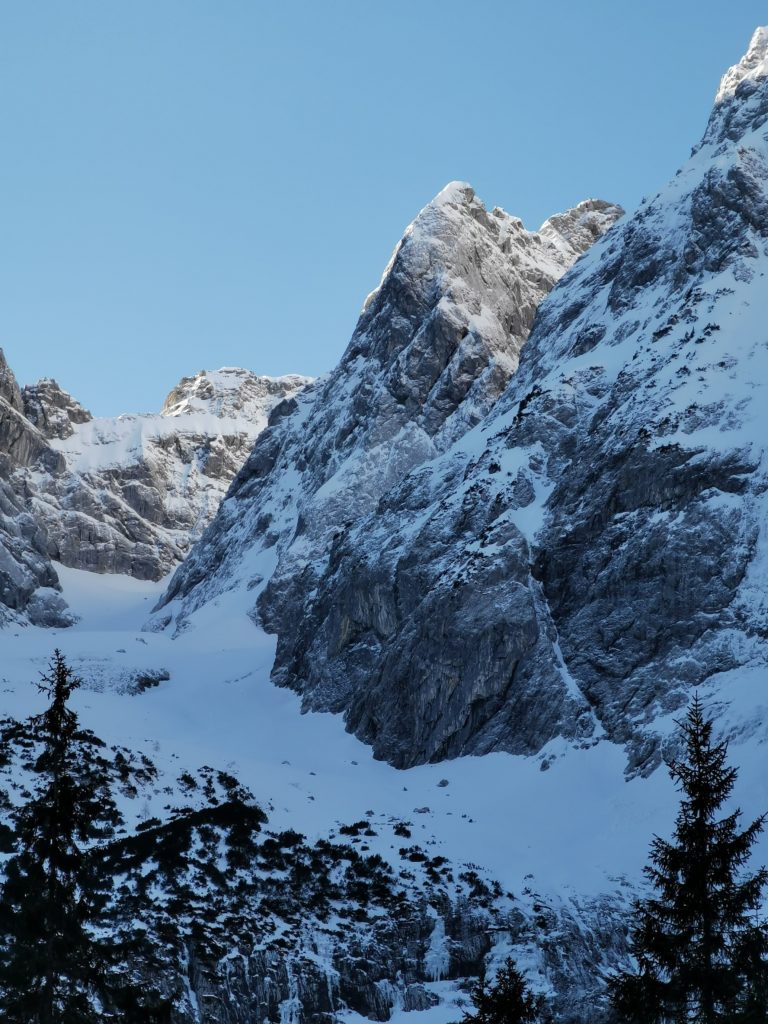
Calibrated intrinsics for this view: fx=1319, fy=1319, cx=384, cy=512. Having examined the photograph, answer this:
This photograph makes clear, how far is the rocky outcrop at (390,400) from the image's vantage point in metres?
121

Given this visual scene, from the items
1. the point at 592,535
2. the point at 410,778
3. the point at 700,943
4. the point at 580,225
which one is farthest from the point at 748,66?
the point at 700,943

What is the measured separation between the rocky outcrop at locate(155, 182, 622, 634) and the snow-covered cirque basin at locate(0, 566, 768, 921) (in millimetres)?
15680

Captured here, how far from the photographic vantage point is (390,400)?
12788cm

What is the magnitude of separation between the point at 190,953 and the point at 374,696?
126ft

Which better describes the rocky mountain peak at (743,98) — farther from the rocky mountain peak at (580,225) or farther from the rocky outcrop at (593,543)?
the rocky mountain peak at (580,225)

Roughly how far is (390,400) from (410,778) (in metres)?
59.9

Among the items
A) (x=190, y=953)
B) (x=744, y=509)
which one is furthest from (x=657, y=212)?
(x=190, y=953)

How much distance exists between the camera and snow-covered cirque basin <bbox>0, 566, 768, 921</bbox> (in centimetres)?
5850

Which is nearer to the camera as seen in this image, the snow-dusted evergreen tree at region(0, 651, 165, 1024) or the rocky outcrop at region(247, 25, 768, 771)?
the snow-dusted evergreen tree at region(0, 651, 165, 1024)

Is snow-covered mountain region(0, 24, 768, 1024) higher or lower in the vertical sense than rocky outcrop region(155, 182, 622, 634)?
lower

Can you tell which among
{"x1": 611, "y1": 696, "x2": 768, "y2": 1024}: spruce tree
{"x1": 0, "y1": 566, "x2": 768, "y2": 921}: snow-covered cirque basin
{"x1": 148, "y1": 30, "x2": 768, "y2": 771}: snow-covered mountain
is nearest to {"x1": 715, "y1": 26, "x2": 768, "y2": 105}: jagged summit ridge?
{"x1": 148, "y1": 30, "x2": 768, "y2": 771}: snow-covered mountain

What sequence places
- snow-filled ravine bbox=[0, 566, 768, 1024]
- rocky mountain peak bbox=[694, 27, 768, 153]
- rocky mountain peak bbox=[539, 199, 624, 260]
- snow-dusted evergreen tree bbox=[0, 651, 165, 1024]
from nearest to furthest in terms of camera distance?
snow-dusted evergreen tree bbox=[0, 651, 165, 1024], snow-filled ravine bbox=[0, 566, 768, 1024], rocky mountain peak bbox=[694, 27, 768, 153], rocky mountain peak bbox=[539, 199, 624, 260]

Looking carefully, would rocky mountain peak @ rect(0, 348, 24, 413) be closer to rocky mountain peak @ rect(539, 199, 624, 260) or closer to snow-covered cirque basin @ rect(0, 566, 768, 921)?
rocky mountain peak @ rect(539, 199, 624, 260)

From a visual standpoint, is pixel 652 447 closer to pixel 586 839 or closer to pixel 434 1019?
pixel 586 839
